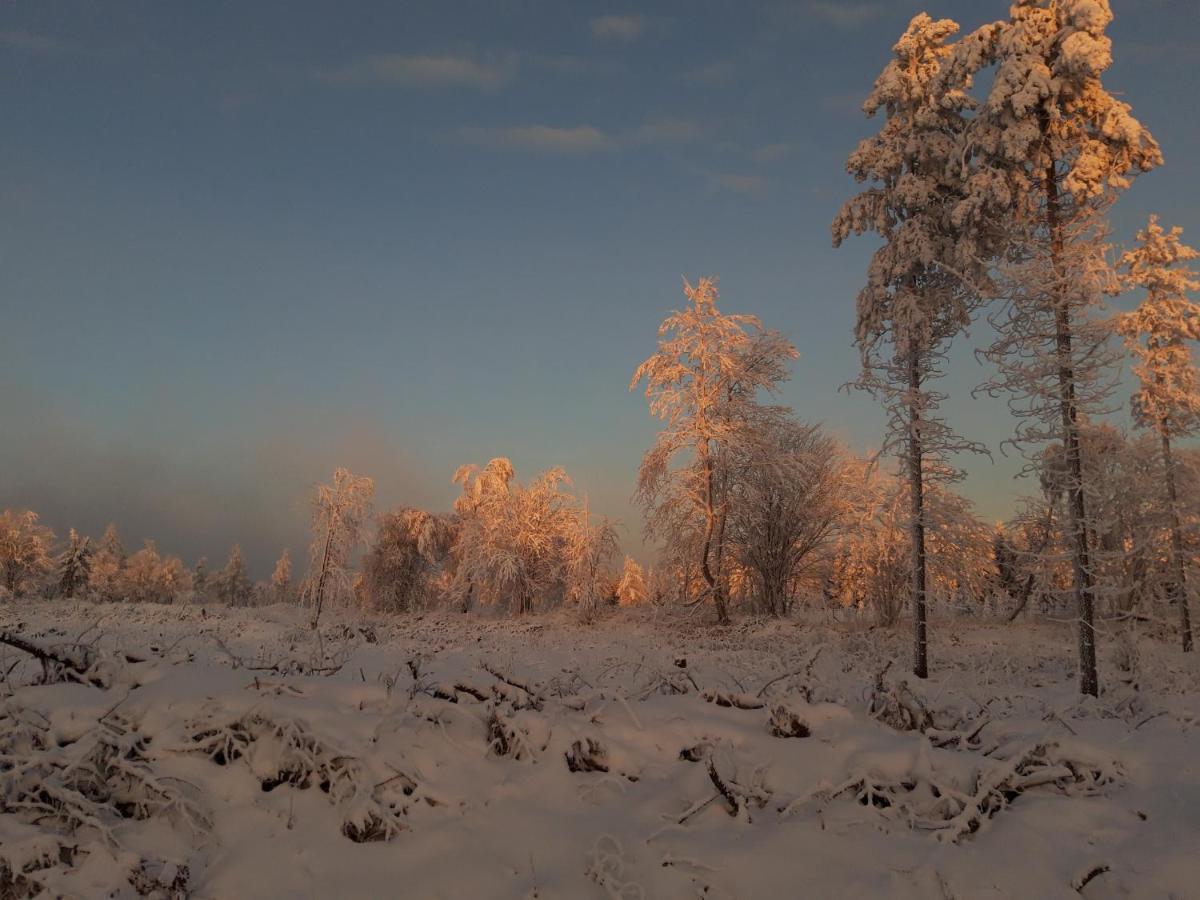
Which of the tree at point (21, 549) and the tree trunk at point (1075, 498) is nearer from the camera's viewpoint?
the tree trunk at point (1075, 498)

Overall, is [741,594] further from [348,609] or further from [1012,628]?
[348,609]

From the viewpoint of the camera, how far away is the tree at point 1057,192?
12.0 m

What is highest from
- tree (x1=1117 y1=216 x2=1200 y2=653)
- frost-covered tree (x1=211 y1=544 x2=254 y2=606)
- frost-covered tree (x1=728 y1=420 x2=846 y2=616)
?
tree (x1=1117 y1=216 x2=1200 y2=653)

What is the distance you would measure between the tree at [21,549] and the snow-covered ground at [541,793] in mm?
57955

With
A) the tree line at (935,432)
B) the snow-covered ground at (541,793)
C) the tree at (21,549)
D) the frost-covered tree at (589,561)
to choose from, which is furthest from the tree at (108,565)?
the snow-covered ground at (541,793)

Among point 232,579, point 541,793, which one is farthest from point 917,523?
point 232,579

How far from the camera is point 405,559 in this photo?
38.7 meters

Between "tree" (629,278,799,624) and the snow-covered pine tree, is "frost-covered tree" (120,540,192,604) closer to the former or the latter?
"tree" (629,278,799,624)

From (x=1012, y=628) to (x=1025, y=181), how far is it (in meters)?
16.8

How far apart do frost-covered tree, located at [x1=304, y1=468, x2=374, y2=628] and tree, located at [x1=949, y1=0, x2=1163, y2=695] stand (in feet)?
86.4

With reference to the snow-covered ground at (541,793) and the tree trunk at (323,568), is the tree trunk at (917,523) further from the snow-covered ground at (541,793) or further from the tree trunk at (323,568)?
the tree trunk at (323,568)

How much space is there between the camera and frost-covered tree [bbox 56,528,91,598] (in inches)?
2153

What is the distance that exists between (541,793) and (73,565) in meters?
68.5

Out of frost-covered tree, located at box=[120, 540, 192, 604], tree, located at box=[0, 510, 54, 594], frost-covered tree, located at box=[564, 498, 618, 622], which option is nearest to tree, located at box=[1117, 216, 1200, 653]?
frost-covered tree, located at box=[564, 498, 618, 622]
